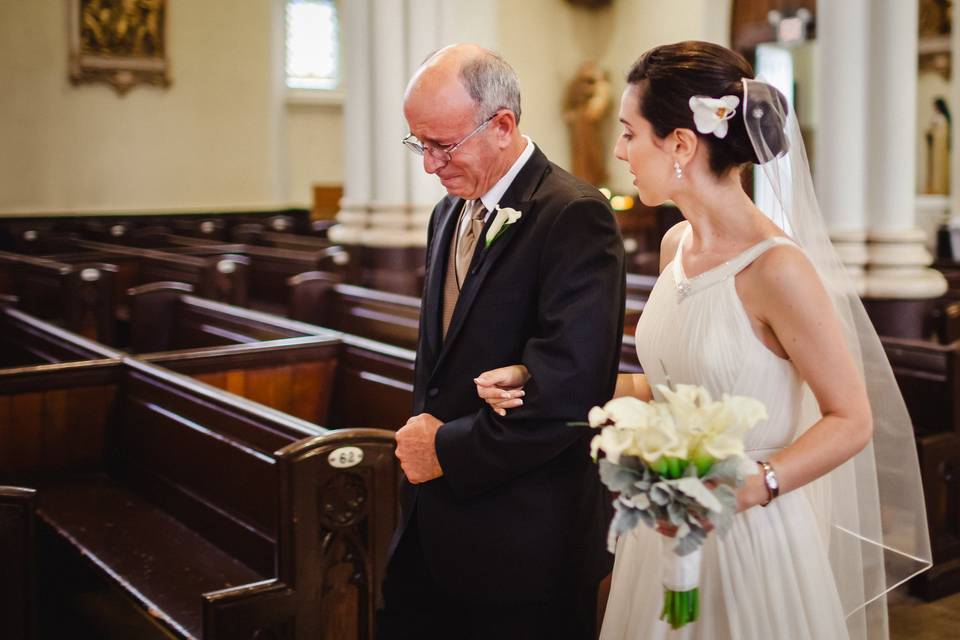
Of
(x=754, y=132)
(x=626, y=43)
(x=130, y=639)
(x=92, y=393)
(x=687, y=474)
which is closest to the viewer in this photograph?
(x=687, y=474)

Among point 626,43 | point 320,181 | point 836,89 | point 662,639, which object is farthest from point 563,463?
point 320,181

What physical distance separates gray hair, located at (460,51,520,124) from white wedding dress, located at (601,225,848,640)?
1.43ft

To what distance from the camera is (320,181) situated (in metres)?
16.7

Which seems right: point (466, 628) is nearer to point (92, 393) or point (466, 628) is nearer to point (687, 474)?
point (687, 474)

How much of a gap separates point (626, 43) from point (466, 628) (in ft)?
35.5

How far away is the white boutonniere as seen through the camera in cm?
180

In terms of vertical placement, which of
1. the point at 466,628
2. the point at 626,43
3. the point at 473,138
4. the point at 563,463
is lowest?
the point at 466,628

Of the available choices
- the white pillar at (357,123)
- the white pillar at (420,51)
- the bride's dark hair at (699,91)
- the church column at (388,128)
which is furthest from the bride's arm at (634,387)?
the white pillar at (357,123)

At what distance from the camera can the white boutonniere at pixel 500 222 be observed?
180 centimetres

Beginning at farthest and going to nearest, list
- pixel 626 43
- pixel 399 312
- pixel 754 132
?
pixel 626 43
pixel 399 312
pixel 754 132

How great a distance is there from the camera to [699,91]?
1725mm

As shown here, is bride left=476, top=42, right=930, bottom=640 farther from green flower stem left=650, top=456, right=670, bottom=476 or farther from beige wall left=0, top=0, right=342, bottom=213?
beige wall left=0, top=0, right=342, bottom=213

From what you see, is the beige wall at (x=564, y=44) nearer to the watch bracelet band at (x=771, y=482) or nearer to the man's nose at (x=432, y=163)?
the man's nose at (x=432, y=163)

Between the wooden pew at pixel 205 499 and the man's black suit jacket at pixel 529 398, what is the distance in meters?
0.89
